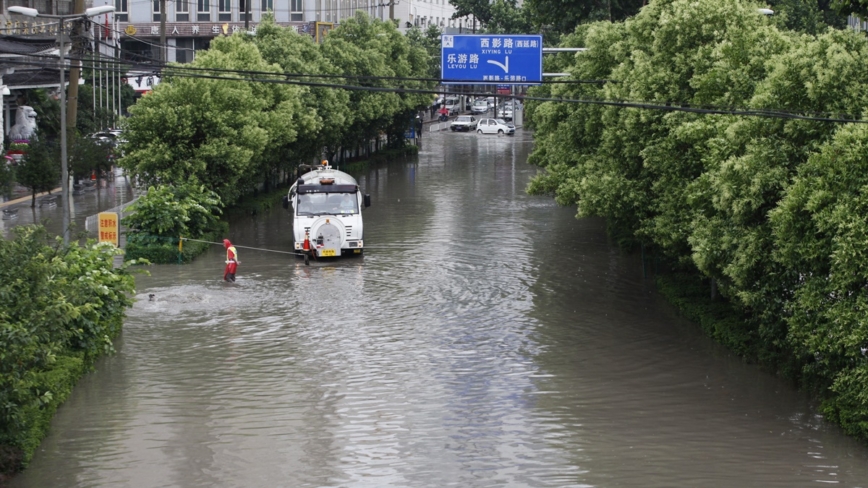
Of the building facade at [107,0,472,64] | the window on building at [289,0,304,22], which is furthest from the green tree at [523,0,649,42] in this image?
the window on building at [289,0,304,22]

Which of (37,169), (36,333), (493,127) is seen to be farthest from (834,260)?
(493,127)

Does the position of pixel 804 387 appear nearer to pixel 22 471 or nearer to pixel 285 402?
pixel 285 402

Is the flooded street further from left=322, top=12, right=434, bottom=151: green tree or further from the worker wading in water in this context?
left=322, top=12, right=434, bottom=151: green tree

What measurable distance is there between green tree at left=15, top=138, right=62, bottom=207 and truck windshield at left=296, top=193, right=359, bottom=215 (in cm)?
1160

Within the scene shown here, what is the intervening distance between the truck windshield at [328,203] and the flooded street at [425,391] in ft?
5.42

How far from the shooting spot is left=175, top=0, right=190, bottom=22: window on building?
8225cm

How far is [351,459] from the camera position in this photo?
16188 millimetres

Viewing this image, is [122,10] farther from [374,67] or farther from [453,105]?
[453,105]

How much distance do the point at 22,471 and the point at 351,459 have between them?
4.60 meters

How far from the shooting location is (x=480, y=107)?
113312 mm

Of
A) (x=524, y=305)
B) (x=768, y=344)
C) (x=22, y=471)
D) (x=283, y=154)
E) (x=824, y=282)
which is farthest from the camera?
(x=283, y=154)

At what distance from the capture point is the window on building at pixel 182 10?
270ft

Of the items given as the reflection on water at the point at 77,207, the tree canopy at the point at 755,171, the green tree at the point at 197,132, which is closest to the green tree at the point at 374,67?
the reflection on water at the point at 77,207

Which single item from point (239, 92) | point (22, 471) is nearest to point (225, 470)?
point (22, 471)
